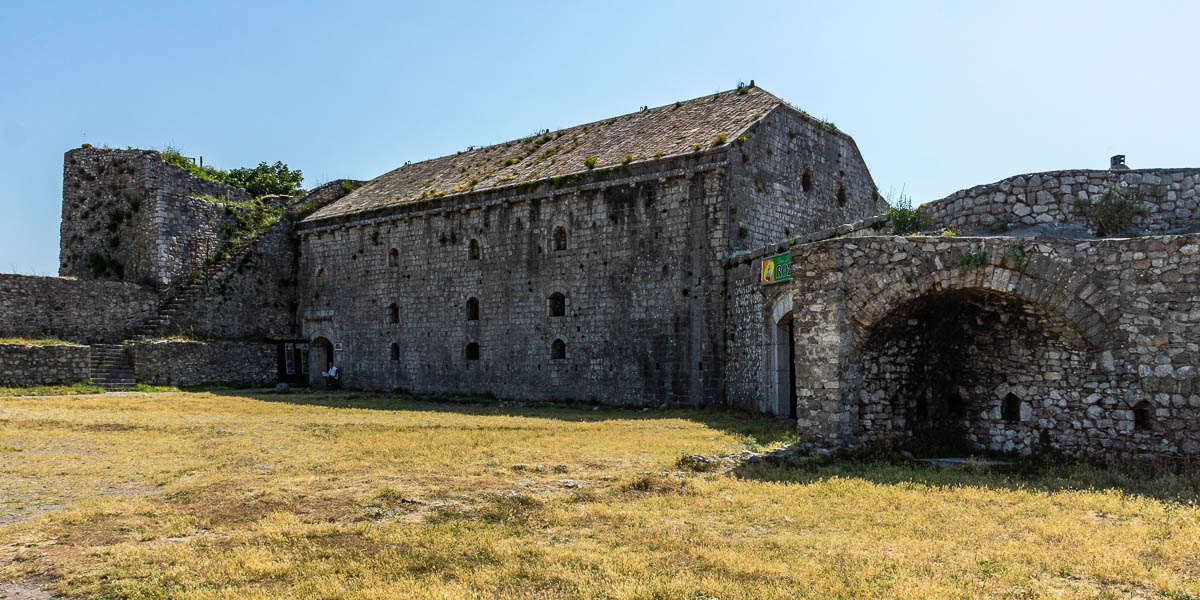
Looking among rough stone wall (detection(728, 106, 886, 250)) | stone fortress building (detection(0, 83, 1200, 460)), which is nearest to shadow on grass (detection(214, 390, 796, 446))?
stone fortress building (detection(0, 83, 1200, 460))

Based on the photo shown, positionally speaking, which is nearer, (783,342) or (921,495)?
(921,495)

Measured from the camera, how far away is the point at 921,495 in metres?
8.76

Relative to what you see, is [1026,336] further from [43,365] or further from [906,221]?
[43,365]

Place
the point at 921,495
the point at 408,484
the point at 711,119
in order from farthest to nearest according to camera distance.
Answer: the point at 711,119 < the point at 408,484 < the point at 921,495

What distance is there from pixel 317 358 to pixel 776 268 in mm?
21204

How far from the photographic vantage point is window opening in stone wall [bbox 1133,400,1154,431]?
392 inches

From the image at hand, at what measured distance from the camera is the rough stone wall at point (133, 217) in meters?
30.2

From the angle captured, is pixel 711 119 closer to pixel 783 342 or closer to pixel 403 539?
pixel 783 342

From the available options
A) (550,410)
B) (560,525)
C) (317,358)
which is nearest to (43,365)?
(317,358)

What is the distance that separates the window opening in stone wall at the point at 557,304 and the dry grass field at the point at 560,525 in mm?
11605

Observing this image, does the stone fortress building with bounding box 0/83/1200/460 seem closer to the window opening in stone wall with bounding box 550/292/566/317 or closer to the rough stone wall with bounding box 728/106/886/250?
the rough stone wall with bounding box 728/106/886/250

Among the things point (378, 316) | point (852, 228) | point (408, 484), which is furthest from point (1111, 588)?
point (378, 316)

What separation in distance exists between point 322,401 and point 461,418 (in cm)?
742

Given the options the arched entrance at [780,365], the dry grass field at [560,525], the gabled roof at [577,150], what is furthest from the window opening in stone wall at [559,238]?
the dry grass field at [560,525]
